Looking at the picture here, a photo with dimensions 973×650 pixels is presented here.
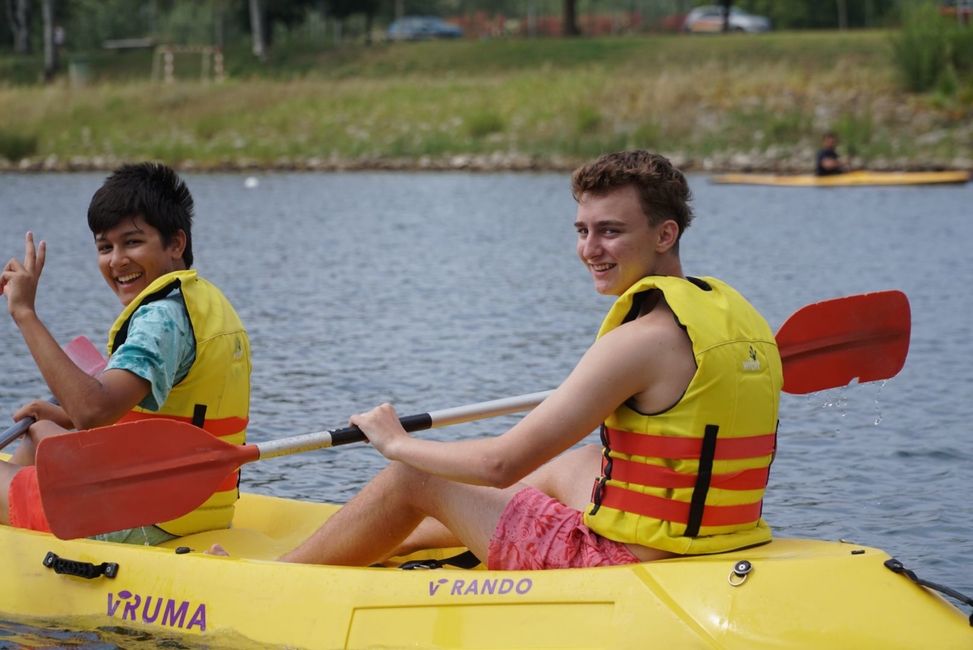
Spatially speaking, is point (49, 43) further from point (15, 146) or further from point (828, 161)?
point (828, 161)

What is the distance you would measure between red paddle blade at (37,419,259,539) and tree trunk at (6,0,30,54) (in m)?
44.6

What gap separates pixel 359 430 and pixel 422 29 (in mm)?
48490

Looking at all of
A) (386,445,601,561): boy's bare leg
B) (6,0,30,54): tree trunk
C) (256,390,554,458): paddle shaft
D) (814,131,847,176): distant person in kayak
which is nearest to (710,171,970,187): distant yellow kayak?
(814,131,847,176): distant person in kayak

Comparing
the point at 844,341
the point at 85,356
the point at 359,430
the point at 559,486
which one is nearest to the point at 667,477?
the point at 559,486

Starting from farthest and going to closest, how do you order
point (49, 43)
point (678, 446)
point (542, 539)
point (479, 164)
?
point (49, 43)
point (479, 164)
point (542, 539)
point (678, 446)

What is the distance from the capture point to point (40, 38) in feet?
179

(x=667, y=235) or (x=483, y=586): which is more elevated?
(x=667, y=235)

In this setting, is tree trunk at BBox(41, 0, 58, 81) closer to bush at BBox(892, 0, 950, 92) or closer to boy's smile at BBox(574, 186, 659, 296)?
bush at BBox(892, 0, 950, 92)

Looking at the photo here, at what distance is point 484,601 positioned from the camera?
410 cm

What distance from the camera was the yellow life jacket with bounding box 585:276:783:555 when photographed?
3.84 m

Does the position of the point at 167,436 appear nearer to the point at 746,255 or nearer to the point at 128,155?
the point at 746,255

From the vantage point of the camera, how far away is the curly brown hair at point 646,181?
387cm

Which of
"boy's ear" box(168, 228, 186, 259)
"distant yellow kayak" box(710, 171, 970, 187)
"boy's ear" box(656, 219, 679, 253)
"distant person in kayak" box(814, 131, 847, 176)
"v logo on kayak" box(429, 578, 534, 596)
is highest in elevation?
"boy's ear" box(656, 219, 679, 253)

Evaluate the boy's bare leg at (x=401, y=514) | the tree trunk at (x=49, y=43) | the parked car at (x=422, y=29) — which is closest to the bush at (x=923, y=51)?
the tree trunk at (x=49, y=43)
